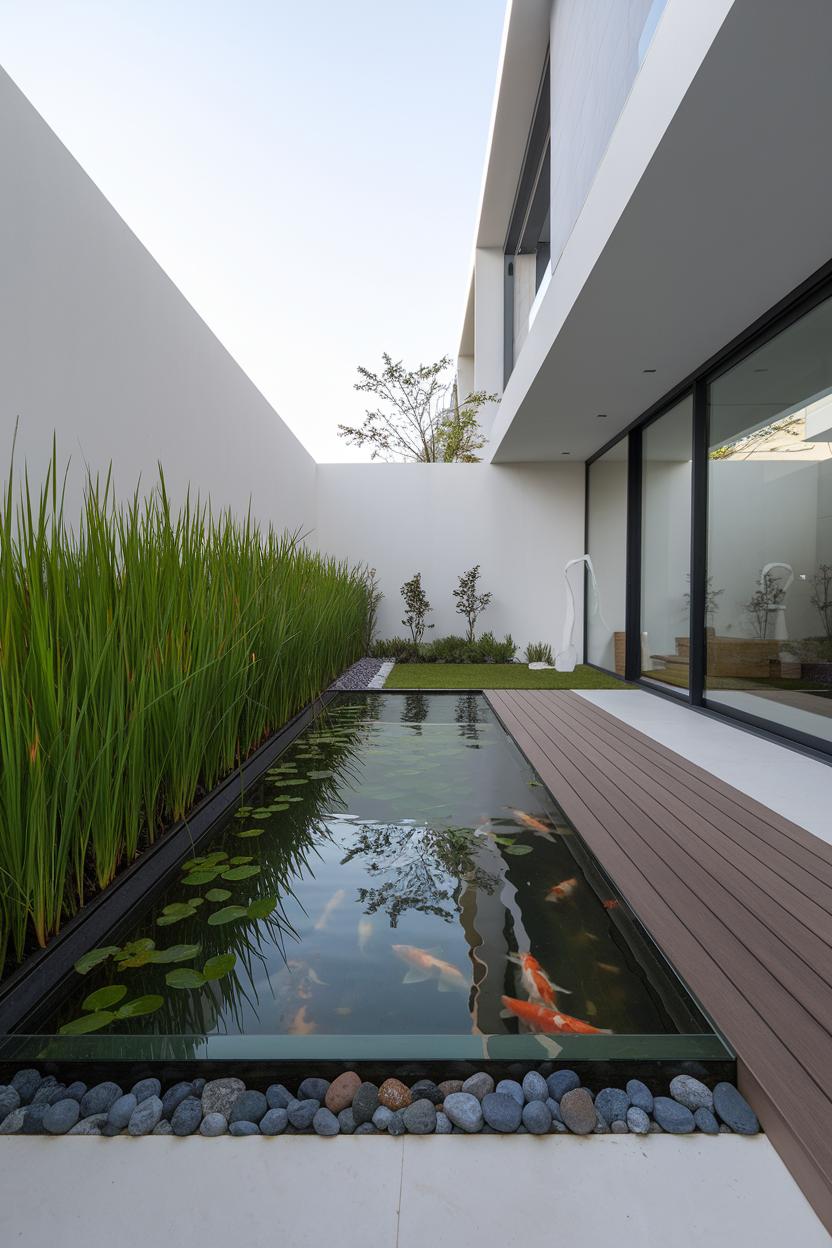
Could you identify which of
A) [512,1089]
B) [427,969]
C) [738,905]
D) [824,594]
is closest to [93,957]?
[427,969]

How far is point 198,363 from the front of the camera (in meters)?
4.99

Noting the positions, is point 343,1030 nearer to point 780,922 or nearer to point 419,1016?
point 419,1016

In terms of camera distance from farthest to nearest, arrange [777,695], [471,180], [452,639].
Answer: [471,180] → [452,639] → [777,695]

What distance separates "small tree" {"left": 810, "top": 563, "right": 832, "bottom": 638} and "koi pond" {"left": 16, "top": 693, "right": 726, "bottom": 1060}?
5.24 feet

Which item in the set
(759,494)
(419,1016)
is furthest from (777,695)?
(419,1016)

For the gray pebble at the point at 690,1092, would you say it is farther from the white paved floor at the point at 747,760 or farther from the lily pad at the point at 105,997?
the white paved floor at the point at 747,760

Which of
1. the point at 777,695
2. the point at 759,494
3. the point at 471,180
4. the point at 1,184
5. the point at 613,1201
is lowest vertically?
the point at 613,1201

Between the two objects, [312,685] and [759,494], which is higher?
[759,494]

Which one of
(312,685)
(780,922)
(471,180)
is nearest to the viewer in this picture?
(780,922)

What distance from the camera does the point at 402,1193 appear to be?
0.99m

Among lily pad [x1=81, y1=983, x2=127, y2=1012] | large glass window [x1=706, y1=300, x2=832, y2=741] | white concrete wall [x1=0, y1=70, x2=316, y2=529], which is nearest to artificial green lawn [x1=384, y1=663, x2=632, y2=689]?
large glass window [x1=706, y1=300, x2=832, y2=741]

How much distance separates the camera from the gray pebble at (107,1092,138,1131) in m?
1.11

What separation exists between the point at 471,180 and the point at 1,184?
13.7 m

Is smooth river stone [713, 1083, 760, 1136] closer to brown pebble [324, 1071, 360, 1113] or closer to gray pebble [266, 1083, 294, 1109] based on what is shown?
brown pebble [324, 1071, 360, 1113]
